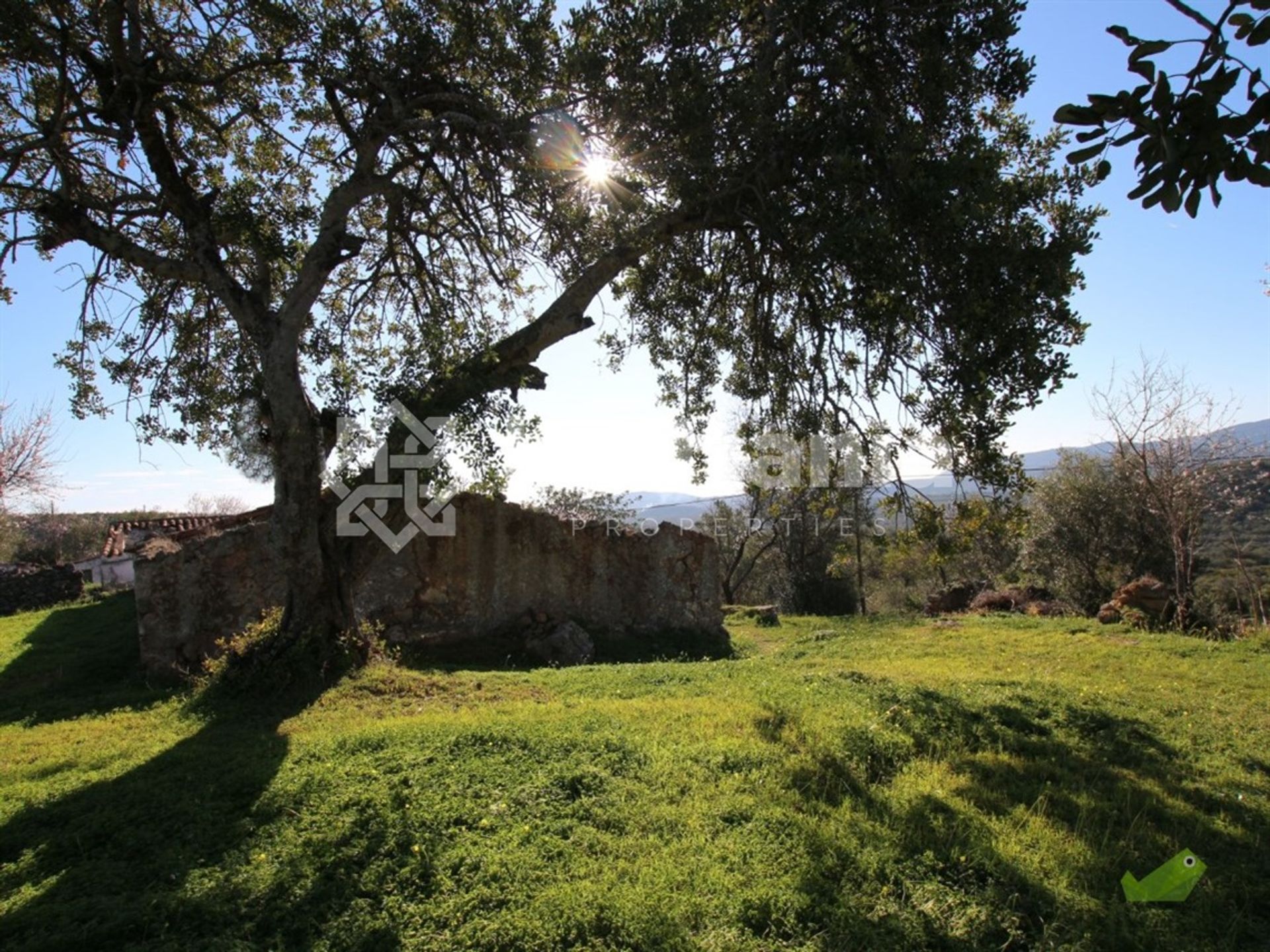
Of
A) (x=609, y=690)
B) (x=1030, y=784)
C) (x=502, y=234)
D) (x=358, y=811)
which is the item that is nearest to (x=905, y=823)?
(x=1030, y=784)

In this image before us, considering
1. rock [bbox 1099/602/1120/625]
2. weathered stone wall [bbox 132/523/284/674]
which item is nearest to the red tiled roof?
weathered stone wall [bbox 132/523/284/674]

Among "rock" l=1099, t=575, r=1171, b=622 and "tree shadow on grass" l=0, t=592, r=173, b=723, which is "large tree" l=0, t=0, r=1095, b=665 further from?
"rock" l=1099, t=575, r=1171, b=622

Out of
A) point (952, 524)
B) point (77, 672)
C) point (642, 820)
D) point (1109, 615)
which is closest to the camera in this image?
point (642, 820)

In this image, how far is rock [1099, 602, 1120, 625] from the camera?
44.2 feet

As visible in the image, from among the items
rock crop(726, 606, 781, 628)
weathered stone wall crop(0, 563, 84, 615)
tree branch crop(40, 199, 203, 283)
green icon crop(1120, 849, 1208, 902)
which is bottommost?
rock crop(726, 606, 781, 628)

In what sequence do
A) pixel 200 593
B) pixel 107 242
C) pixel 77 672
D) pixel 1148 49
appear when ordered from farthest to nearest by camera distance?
pixel 200 593, pixel 77 672, pixel 107 242, pixel 1148 49

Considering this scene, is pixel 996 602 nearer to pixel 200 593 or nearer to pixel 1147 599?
pixel 1147 599

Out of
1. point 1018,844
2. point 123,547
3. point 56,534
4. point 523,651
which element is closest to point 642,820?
point 1018,844

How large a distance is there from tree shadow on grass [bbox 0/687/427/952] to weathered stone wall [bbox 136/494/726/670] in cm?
378

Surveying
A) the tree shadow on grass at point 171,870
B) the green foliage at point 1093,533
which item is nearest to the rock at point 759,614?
the green foliage at point 1093,533

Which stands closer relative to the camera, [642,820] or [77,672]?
[642,820]

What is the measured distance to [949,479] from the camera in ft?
24.5

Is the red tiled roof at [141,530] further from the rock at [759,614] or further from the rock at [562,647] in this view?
the rock at [759,614]

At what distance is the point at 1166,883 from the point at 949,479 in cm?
456
